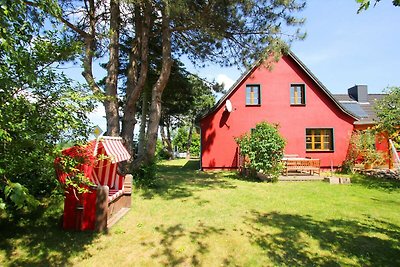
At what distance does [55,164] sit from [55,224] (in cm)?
285

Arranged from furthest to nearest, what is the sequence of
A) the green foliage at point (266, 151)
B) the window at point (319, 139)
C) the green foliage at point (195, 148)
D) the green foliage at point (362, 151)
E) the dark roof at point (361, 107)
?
the green foliage at point (195, 148) < the dark roof at point (361, 107) < the window at point (319, 139) < the green foliage at point (362, 151) < the green foliage at point (266, 151)

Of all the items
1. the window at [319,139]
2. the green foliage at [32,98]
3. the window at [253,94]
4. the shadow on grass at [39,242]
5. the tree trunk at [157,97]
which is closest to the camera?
the green foliage at [32,98]

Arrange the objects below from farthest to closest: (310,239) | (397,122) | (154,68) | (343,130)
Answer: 1. (343,130)
2. (154,68)
3. (397,122)
4. (310,239)

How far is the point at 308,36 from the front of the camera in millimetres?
9484

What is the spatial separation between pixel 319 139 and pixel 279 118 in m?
2.90

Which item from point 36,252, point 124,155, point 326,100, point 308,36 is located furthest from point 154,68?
point 36,252

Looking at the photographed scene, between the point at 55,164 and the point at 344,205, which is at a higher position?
the point at 55,164

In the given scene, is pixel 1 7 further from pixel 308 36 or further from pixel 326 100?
pixel 326 100

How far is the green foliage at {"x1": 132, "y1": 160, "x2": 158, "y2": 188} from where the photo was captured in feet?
31.8

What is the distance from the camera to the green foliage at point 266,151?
466 inches

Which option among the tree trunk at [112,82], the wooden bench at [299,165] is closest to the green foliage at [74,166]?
the tree trunk at [112,82]

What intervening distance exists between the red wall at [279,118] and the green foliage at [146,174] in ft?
21.7

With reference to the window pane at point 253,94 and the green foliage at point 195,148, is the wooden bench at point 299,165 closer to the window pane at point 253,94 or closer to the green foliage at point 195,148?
the window pane at point 253,94

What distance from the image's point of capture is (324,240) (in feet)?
16.4
